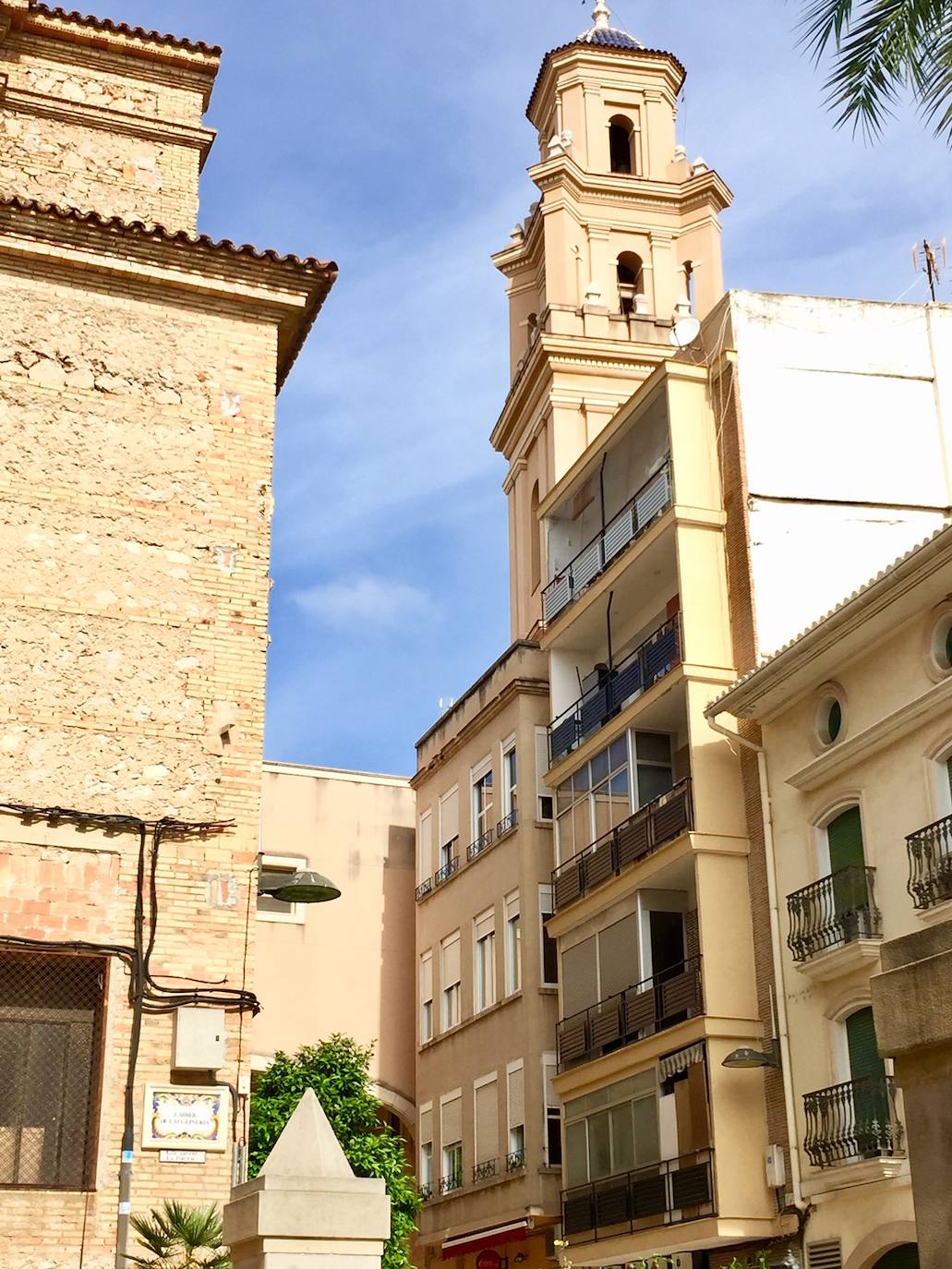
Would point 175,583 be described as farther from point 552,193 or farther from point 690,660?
point 552,193

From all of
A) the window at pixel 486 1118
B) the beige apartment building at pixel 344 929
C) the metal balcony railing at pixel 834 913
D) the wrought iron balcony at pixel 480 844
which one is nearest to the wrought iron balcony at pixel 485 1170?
the window at pixel 486 1118

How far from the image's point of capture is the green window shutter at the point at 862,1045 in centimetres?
1941

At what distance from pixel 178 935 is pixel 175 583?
2915 mm

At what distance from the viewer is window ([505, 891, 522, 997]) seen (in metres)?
28.0

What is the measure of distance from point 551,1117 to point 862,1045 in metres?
8.23

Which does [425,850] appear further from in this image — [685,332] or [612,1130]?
[685,332]

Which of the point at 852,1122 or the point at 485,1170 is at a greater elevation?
the point at 485,1170

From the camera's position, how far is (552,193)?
37.2 metres

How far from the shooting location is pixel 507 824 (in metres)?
29.1

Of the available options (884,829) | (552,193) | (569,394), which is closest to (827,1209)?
(884,829)

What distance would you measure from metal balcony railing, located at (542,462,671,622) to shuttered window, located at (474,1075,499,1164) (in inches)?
322

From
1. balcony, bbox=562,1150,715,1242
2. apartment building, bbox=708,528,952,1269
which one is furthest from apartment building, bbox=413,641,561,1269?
apartment building, bbox=708,528,952,1269

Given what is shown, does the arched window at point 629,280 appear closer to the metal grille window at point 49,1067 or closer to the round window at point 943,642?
the round window at point 943,642

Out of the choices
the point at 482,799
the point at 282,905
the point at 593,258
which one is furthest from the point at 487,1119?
the point at 593,258
